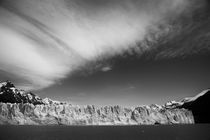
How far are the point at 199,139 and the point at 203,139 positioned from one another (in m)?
1.58

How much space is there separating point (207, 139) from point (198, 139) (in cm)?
379

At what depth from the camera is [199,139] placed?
7569cm

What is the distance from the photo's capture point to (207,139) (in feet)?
240

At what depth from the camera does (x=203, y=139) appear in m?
74.8

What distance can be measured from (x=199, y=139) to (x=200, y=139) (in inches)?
16.0

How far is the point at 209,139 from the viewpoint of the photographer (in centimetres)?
7256

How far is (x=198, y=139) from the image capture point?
249 ft

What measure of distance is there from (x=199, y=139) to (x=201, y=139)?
774mm

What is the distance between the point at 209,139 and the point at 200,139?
12.8 ft

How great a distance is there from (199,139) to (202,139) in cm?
118

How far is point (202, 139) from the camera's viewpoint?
75.0 meters

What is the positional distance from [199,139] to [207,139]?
3.39 metres
